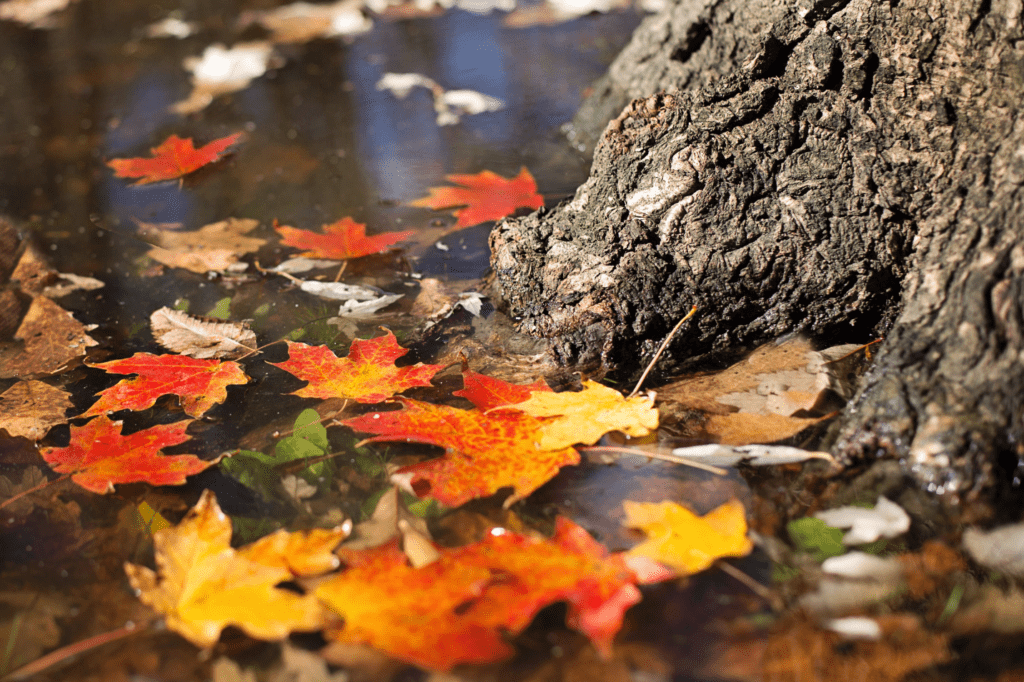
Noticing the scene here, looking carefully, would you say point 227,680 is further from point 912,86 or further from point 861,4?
point 861,4

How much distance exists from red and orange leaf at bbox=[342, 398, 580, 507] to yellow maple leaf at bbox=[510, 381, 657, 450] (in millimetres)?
22

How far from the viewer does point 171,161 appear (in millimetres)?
2672

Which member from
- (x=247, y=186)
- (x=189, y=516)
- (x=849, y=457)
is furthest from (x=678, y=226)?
(x=247, y=186)

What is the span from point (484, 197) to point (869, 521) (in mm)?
1536

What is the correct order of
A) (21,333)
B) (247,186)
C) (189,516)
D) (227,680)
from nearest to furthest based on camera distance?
1. (227,680)
2. (189,516)
3. (21,333)
4. (247,186)

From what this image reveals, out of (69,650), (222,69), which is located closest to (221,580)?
(69,650)

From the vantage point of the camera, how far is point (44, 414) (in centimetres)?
154

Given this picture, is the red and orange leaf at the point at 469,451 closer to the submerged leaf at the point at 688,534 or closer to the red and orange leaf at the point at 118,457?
the submerged leaf at the point at 688,534

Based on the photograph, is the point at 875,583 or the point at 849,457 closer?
the point at 875,583

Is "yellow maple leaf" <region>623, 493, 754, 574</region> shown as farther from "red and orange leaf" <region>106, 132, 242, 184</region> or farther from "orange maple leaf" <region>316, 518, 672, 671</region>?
"red and orange leaf" <region>106, 132, 242, 184</region>

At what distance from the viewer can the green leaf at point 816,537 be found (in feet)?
3.76

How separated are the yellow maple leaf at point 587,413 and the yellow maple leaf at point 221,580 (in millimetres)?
419

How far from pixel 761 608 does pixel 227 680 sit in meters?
0.78

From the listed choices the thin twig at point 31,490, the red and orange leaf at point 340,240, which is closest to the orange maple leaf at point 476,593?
the thin twig at point 31,490
